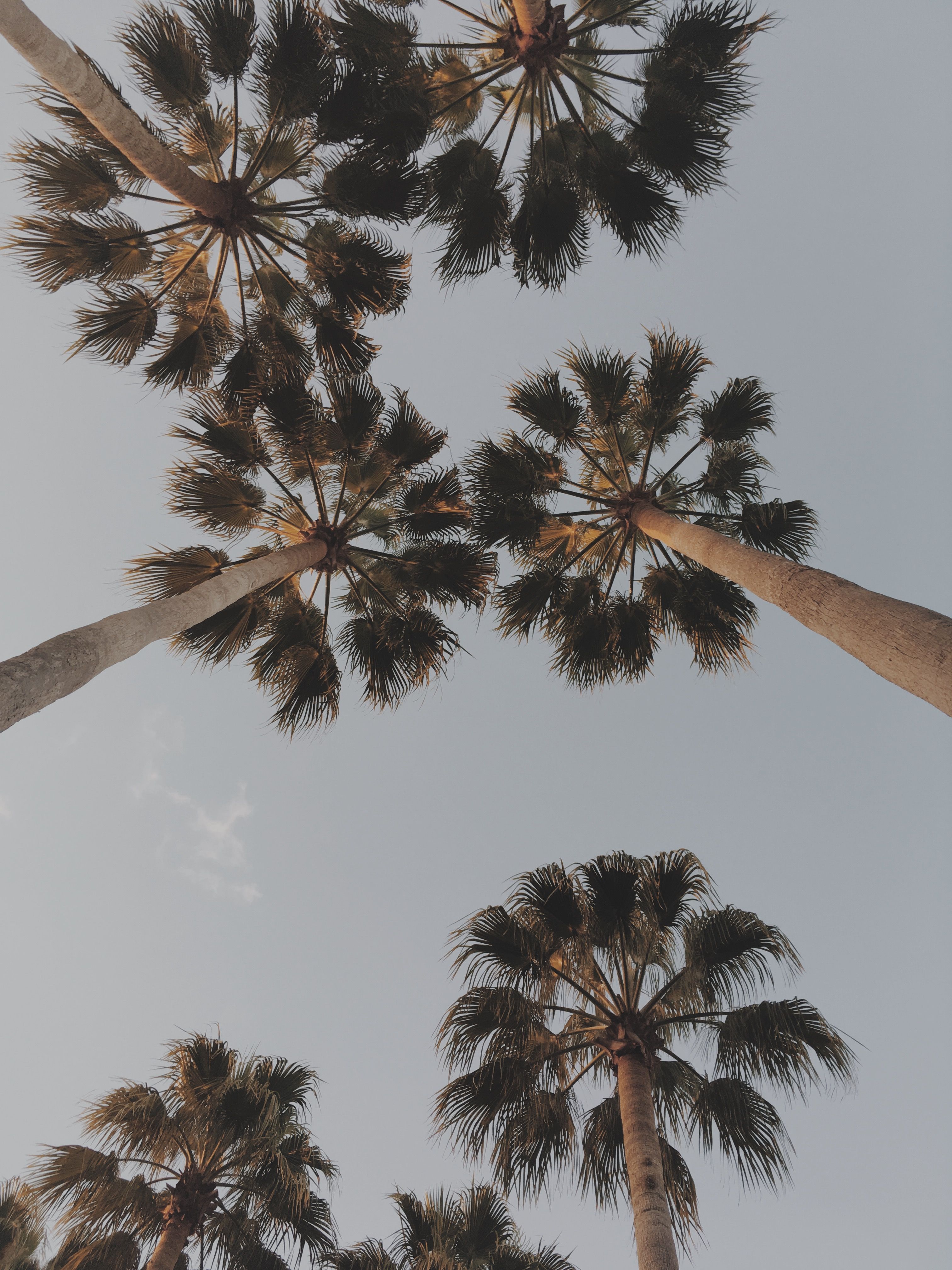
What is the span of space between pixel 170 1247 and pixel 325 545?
802 centimetres

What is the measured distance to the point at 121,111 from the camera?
658cm

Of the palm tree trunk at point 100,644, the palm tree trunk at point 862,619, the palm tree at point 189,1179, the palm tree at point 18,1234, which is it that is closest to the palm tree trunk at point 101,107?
the palm tree trunk at point 100,644

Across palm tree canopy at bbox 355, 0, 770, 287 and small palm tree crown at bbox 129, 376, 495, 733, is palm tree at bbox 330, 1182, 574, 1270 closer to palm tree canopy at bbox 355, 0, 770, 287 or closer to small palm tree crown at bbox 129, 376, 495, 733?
small palm tree crown at bbox 129, 376, 495, 733

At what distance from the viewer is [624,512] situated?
33.0ft

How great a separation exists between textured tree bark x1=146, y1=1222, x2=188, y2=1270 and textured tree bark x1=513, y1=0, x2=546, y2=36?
1360 centimetres

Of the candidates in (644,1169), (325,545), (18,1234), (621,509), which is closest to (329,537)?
(325,545)

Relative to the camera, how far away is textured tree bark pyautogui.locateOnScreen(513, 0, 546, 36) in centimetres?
817

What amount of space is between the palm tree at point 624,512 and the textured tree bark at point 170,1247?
25.5ft

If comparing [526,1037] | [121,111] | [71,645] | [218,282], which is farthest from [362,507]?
[526,1037]

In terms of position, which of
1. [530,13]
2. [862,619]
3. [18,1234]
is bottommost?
[18,1234]

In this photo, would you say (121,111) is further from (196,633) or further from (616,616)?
(616,616)

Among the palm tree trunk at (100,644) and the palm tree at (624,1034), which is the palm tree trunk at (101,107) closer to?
the palm tree trunk at (100,644)

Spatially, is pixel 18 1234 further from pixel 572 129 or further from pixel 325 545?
pixel 572 129

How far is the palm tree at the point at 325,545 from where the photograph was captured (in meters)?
9.36
